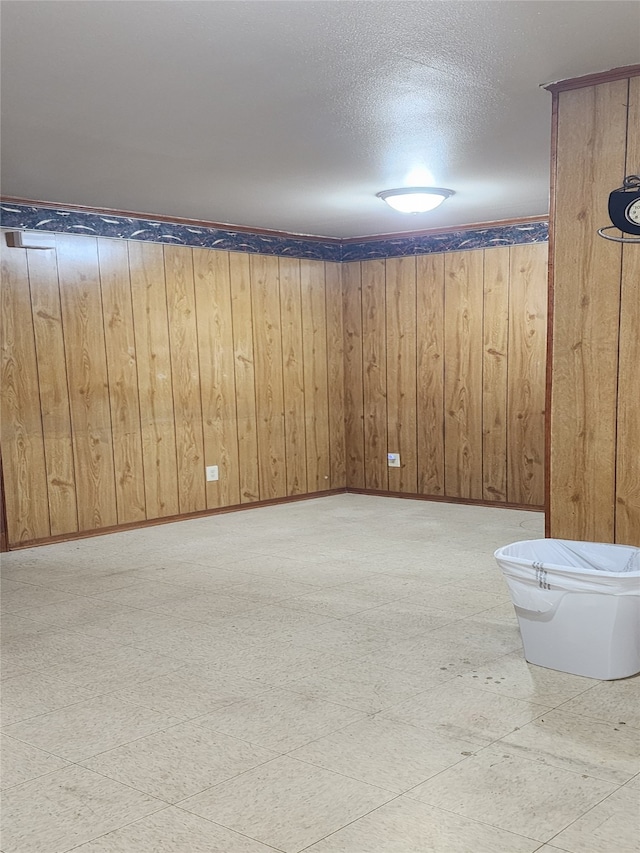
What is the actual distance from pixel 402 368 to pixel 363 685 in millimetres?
4352

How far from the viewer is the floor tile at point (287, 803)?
2.03 meters

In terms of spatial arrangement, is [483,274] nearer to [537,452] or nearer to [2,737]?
[537,452]

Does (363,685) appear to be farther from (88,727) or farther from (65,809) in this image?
(65,809)

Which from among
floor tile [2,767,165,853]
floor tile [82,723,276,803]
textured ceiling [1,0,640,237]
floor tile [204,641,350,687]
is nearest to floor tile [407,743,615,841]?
floor tile [82,723,276,803]

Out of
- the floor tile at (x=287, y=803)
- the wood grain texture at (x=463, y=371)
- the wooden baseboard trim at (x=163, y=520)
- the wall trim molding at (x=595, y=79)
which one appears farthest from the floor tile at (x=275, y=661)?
the wood grain texture at (x=463, y=371)

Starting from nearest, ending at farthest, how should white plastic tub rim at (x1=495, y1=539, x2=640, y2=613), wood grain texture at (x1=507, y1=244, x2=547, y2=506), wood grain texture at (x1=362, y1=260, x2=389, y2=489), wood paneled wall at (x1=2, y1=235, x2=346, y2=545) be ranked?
1. white plastic tub rim at (x1=495, y1=539, x2=640, y2=613)
2. wood paneled wall at (x1=2, y1=235, x2=346, y2=545)
3. wood grain texture at (x1=507, y1=244, x2=547, y2=506)
4. wood grain texture at (x1=362, y1=260, x2=389, y2=489)

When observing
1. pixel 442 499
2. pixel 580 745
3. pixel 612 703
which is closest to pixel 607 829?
pixel 580 745

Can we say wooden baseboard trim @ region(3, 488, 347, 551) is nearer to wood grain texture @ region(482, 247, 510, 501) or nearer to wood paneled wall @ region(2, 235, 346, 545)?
wood paneled wall @ region(2, 235, 346, 545)

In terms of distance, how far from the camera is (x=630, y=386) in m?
3.15

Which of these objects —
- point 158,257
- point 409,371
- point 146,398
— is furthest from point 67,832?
point 409,371

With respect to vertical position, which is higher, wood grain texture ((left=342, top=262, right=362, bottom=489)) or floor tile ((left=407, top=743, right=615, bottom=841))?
wood grain texture ((left=342, top=262, right=362, bottom=489))

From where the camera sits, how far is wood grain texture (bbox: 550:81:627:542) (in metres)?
3.15

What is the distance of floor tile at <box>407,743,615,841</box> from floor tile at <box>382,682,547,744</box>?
17 cm

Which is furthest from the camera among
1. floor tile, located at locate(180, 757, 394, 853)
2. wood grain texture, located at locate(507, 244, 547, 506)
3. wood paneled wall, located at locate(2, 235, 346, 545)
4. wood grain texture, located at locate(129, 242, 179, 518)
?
wood grain texture, located at locate(507, 244, 547, 506)
